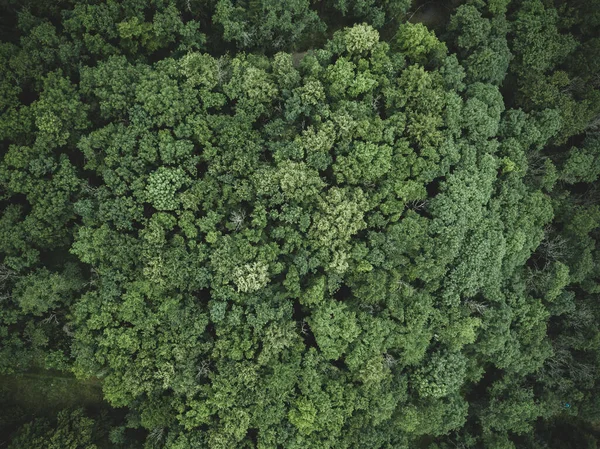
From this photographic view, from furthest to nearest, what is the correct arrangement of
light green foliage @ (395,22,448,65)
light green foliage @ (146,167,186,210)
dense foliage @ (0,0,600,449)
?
light green foliage @ (395,22,448,65), dense foliage @ (0,0,600,449), light green foliage @ (146,167,186,210)

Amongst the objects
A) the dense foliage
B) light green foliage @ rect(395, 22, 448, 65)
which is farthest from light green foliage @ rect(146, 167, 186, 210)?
light green foliage @ rect(395, 22, 448, 65)

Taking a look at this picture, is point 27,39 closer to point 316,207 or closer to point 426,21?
point 316,207

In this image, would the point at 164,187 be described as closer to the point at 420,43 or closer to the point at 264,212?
the point at 264,212

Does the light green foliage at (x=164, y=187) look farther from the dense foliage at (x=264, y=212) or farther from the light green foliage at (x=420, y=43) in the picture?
the light green foliage at (x=420, y=43)

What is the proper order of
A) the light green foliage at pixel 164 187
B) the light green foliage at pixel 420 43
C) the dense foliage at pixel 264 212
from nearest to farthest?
the light green foliage at pixel 164 187 < the dense foliage at pixel 264 212 < the light green foliage at pixel 420 43

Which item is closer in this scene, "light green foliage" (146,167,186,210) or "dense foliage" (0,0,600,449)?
"light green foliage" (146,167,186,210)

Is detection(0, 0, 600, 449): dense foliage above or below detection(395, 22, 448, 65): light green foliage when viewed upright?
below

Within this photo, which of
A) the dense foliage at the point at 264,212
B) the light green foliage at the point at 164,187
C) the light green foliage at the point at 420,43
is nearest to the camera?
the light green foliage at the point at 164,187

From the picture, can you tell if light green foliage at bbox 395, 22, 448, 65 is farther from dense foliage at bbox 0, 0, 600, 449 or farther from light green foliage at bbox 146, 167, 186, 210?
light green foliage at bbox 146, 167, 186, 210

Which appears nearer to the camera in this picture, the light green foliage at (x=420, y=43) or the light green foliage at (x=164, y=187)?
the light green foliage at (x=164, y=187)

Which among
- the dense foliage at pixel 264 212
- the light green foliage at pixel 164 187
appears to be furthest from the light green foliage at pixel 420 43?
the light green foliage at pixel 164 187
